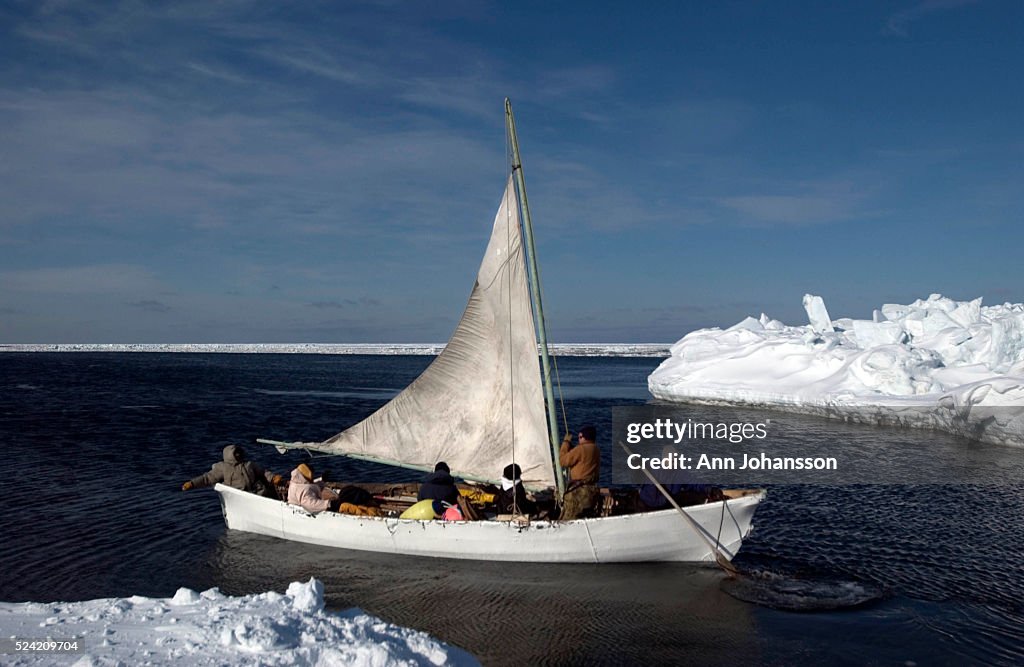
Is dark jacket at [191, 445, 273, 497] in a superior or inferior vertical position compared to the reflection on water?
superior

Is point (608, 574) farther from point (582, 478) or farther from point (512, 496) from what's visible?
point (512, 496)

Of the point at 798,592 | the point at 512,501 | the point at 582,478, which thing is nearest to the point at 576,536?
the point at 582,478

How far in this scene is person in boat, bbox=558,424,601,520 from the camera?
1603cm

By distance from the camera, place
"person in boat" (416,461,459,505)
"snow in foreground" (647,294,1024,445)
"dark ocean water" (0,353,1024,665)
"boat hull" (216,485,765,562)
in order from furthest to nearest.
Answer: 1. "snow in foreground" (647,294,1024,445)
2. "person in boat" (416,461,459,505)
3. "boat hull" (216,485,765,562)
4. "dark ocean water" (0,353,1024,665)

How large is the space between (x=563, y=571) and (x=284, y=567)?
239 inches

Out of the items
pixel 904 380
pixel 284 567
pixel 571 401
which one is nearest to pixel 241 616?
pixel 284 567

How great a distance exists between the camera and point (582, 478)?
16.2 metres

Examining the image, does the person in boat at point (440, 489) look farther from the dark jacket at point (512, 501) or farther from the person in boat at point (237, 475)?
the person in boat at point (237, 475)

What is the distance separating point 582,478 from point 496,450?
8.45ft

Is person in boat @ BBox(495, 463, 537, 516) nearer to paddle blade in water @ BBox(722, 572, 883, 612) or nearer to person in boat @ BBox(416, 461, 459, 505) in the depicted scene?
person in boat @ BBox(416, 461, 459, 505)

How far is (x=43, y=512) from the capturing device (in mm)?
20562

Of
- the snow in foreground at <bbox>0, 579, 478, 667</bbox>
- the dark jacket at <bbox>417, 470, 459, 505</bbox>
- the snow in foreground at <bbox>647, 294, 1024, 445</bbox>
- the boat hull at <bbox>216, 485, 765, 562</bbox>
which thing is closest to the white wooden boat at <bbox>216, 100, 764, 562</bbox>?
the boat hull at <bbox>216, 485, 765, 562</bbox>

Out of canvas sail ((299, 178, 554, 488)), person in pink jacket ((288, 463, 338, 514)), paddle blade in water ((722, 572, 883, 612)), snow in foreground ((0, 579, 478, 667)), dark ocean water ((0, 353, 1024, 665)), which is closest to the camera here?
snow in foreground ((0, 579, 478, 667))

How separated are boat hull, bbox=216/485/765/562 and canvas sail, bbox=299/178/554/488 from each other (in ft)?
4.88
